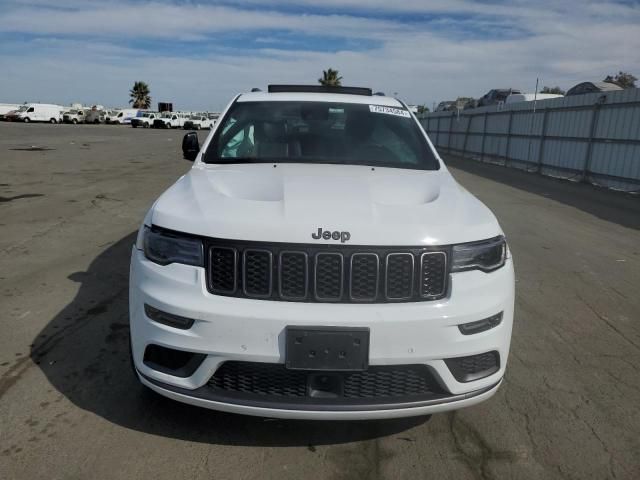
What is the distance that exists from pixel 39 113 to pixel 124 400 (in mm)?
61554

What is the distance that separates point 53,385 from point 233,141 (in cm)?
198

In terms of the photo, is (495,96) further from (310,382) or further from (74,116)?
(74,116)

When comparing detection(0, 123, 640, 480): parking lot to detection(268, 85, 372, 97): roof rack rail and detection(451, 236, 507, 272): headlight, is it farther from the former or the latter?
detection(268, 85, 372, 97): roof rack rail

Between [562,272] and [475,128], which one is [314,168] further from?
[475,128]

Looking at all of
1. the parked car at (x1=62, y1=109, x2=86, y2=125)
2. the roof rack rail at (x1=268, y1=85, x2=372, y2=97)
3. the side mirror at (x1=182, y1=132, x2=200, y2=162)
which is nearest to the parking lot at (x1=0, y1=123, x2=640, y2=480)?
the side mirror at (x1=182, y1=132, x2=200, y2=162)

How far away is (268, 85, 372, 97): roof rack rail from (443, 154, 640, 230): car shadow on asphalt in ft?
20.6

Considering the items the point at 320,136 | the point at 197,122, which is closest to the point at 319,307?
the point at 320,136

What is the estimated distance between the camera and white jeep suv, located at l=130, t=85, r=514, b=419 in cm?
233

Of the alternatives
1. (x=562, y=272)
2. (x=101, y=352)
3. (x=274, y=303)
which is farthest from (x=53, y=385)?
(x=562, y=272)

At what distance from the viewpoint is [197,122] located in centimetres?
6234

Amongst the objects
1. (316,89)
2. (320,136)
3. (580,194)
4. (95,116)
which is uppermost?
(316,89)

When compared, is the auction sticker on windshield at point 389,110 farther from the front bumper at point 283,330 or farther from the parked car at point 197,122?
the parked car at point 197,122

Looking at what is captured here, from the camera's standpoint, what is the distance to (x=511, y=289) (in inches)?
104

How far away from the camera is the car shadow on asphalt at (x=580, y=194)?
10066mm
